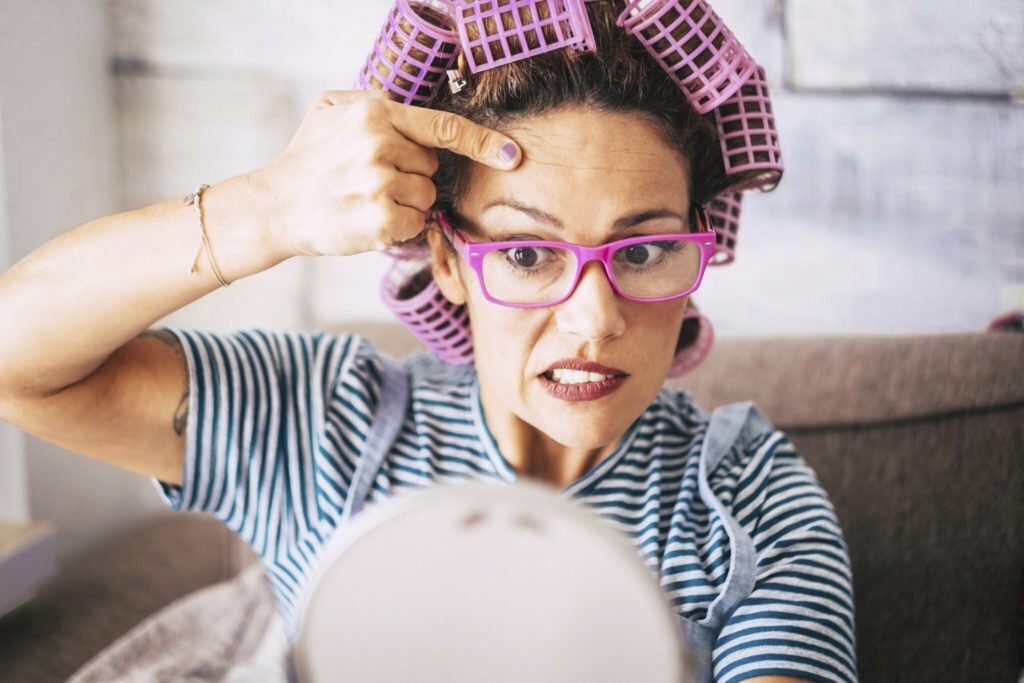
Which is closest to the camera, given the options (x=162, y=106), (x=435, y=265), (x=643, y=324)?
(x=643, y=324)

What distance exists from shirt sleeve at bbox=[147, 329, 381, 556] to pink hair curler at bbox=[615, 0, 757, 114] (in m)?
0.54

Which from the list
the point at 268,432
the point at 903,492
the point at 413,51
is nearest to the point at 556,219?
the point at 413,51

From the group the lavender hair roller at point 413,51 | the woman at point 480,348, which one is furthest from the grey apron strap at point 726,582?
the lavender hair roller at point 413,51

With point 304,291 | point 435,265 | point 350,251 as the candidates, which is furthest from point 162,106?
point 350,251

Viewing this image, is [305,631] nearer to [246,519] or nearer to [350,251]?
[350,251]

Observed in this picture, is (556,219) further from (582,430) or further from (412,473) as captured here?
(412,473)

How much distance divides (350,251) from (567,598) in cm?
46

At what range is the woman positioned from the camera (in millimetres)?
837

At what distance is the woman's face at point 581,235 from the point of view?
849 millimetres

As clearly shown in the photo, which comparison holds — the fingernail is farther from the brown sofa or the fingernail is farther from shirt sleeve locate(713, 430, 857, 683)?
the brown sofa

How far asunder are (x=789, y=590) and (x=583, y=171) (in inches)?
20.6

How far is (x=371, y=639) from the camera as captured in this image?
1.50ft

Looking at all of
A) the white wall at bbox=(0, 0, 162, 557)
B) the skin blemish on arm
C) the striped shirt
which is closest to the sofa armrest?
the white wall at bbox=(0, 0, 162, 557)

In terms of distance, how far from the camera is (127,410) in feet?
3.08
